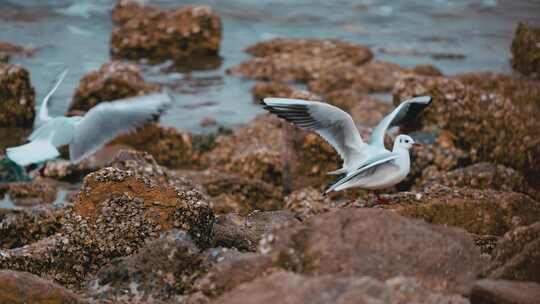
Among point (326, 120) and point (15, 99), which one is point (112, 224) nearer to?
point (326, 120)

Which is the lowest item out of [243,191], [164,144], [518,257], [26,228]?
[164,144]

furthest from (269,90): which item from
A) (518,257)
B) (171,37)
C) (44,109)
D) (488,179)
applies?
(518,257)

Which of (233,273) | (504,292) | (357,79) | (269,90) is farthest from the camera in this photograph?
(357,79)

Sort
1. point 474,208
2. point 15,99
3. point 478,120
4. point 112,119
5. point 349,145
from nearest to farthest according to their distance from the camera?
point 474,208, point 349,145, point 112,119, point 478,120, point 15,99

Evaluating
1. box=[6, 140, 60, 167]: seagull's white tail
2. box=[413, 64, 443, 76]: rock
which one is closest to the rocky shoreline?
box=[6, 140, 60, 167]: seagull's white tail

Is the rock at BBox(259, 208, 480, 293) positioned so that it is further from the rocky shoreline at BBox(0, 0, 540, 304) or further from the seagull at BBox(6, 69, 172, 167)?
the seagull at BBox(6, 69, 172, 167)

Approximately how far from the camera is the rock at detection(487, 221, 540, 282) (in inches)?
184

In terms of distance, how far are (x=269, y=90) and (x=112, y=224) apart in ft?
30.3

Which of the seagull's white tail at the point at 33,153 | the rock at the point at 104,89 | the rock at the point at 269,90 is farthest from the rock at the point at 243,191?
the rock at the point at 269,90

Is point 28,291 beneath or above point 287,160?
above

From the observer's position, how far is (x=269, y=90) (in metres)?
14.9

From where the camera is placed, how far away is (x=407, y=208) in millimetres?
6590

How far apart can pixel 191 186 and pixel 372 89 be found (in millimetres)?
8834

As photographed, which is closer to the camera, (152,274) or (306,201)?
(152,274)
